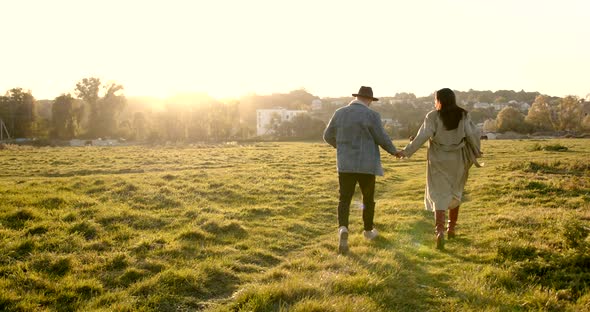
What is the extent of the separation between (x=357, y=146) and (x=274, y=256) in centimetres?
234

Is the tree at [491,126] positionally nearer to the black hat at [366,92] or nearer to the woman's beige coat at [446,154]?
the woman's beige coat at [446,154]

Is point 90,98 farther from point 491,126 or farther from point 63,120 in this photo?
point 491,126

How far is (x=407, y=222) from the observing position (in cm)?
958

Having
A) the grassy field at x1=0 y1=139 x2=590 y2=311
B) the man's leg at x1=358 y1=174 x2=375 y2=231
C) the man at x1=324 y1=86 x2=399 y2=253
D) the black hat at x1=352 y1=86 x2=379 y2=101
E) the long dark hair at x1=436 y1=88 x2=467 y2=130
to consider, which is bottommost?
the grassy field at x1=0 y1=139 x2=590 y2=311

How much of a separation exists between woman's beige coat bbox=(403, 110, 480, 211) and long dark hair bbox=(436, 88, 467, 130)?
9 centimetres

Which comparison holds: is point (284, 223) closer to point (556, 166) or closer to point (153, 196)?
point (153, 196)

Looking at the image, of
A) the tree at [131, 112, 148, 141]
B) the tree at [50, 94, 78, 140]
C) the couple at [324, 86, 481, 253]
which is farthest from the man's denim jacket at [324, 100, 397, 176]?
the tree at [50, 94, 78, 140]

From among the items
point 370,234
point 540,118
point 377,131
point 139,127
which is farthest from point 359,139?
point 540,118

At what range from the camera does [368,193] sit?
730 centimetres

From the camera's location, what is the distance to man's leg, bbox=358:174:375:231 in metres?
7.15

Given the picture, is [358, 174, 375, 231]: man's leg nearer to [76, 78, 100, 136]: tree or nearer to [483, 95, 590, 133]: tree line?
[76, 78, 100, 136]: tree

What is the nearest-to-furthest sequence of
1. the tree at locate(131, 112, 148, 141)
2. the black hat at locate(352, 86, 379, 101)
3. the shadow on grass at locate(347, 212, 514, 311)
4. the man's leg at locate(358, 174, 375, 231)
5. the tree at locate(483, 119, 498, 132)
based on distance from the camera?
the shadow on grass at locate(347, 212, 514, 311), the man's leg at locate(358, 174, 375, 231), the black hat at locate(352, 86, 379, 101), the tree at locate(131, 112, 148, 141), the tree at locate(483, 119, 498, 132)

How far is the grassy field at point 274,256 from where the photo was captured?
4.89 metres

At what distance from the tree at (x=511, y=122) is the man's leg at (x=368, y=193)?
92926 mm
